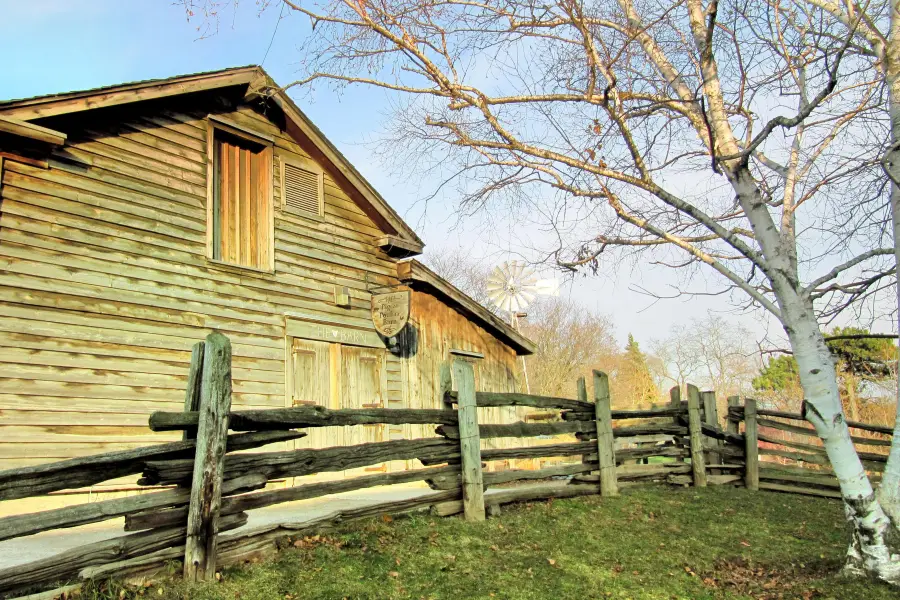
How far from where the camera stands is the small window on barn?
11320 millimetres

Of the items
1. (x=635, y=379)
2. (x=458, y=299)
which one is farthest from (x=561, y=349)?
(x=458, y=299)

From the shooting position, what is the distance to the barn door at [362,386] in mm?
Result: 11547

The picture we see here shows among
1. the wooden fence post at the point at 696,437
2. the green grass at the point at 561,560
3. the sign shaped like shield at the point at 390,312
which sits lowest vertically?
the green grass at the point at 561,560

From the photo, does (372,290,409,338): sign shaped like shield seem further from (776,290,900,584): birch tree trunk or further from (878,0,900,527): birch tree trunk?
(878,0,900,527): birch tree trunk

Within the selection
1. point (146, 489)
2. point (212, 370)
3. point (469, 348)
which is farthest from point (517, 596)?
point (469, 348)

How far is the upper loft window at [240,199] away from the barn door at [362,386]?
2.18 m

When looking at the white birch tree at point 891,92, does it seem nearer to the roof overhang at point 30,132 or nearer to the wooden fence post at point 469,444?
the wooden fence post at point 469,444

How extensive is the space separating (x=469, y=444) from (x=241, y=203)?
5.51 m

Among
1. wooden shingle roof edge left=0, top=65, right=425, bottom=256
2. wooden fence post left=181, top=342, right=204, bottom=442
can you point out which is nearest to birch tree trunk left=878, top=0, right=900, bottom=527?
wooden shingle roof edge left=0, top=65, right=425, bottom=256

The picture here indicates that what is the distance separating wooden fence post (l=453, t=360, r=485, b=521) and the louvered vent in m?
5.04

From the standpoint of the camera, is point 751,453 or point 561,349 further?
point 561,349

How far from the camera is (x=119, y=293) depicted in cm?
881

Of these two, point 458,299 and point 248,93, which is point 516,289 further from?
point 248,93

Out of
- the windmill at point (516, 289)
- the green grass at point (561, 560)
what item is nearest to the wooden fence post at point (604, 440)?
the green grass at point (561, 560)
